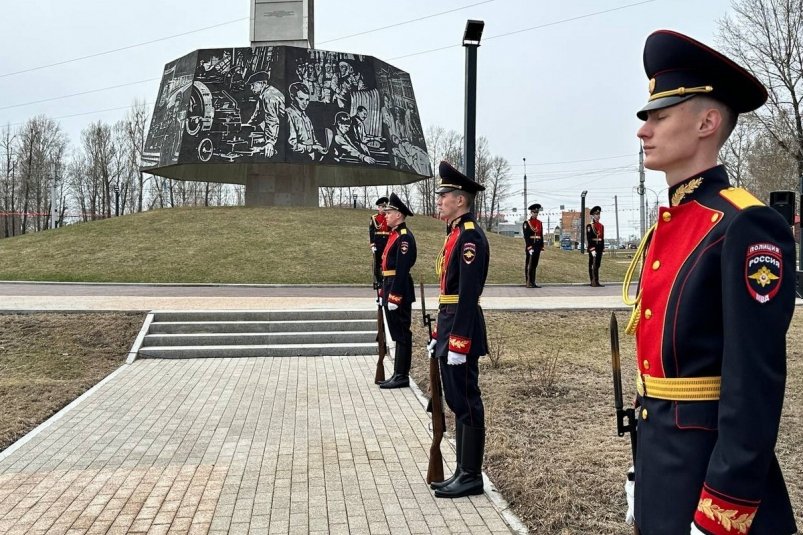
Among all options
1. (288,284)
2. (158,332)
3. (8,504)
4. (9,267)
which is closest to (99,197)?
(9,267)

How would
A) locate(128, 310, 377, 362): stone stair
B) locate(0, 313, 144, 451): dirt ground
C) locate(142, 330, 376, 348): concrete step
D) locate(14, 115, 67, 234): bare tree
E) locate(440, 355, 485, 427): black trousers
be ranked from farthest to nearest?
locate(14, 115, 67, 234): bare tree → locate(142, 330, 376, 348): concrete step → locate(128, 310, 377, 362): stone stair → locate(0, 313, 144, 451): dirt ground → locate(440, 355, 485, 427): black trousers

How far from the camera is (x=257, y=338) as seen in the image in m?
11.8

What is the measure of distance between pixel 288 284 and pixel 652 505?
18.2 m

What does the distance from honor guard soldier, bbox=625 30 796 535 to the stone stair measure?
932 cm

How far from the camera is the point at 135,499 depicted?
4789 millimetres

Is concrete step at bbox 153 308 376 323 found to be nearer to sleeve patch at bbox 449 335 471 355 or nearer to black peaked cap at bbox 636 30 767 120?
sleeve patch at bbox 449 335 471 355

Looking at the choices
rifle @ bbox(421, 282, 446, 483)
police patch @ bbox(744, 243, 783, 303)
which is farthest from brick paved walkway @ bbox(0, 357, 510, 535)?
police patch @ bbox(744, 243, 783, 303)

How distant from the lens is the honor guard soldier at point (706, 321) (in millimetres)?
1805

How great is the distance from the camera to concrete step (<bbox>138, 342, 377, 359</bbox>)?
1110 cm

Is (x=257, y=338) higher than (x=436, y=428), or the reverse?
(x=436, y=428)

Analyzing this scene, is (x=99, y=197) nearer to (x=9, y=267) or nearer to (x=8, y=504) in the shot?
(x=9, y=267)

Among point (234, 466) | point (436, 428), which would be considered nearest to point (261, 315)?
point (234, 466)

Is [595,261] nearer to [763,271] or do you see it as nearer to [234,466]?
[234,466]

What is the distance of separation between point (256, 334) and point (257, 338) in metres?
0.11
